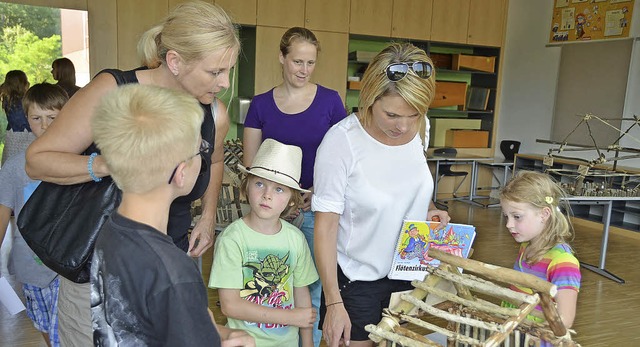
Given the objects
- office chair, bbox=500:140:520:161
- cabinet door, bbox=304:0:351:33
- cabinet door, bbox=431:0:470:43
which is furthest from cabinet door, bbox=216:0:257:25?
office chair, bbox=500:140:520:161

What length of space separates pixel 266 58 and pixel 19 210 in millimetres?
4676

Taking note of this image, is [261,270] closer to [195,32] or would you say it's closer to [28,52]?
[195,32]

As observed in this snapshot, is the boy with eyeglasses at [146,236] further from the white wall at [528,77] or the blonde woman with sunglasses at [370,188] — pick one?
the white wall at [528,77]

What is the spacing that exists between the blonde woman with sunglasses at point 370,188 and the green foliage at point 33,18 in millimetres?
4965

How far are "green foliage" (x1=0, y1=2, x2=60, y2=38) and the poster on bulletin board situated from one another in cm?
609

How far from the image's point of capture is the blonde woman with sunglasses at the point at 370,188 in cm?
148

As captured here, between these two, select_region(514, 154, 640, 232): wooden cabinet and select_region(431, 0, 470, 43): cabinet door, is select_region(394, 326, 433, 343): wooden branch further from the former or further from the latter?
select_region(431, 0, 470, 43): cabinet door

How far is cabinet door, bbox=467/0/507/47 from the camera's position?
7.68 m

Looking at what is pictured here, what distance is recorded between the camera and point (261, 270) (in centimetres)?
173

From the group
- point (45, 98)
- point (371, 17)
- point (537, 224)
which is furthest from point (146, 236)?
point (371, 17)

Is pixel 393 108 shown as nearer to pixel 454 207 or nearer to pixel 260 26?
pixel 260 26

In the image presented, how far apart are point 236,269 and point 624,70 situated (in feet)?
20.4

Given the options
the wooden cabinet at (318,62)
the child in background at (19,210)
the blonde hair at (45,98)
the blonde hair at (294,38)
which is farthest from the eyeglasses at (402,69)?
the wooden cabinet at (318,62)

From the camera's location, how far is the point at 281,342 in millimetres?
1751
